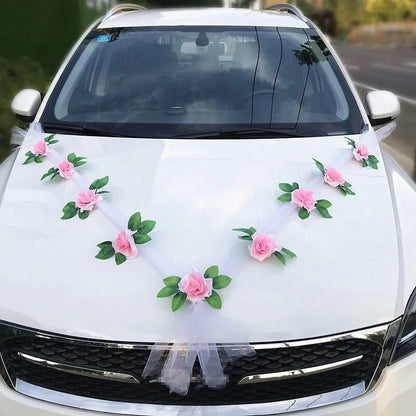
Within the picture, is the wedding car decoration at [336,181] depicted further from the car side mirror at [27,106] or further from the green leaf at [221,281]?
the car side mirror at [27,106]

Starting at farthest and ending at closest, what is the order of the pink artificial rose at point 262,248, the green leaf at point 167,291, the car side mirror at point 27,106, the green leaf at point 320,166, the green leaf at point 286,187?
1. the car side mirror at point 27,106
2. the green leaf at point 320,166
3. the green leaf at point 286,187
4. the pink artificial rose at point 262,248
5. the green leaf at point 167,291

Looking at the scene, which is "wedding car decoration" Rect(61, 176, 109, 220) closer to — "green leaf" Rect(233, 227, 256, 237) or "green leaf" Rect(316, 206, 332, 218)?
"green leaf" Rect(233, 227, 256, 237)

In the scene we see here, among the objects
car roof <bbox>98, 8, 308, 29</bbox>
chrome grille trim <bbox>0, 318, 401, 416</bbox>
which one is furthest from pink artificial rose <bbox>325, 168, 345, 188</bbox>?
car roof <bbox>98, 8, 308, 29</bbox>

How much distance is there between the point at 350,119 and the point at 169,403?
1752 millimetres

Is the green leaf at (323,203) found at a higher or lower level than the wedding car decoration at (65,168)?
higher

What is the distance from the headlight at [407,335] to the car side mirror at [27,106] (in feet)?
7.08

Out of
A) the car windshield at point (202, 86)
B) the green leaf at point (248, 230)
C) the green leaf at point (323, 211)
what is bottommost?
the green leaf at point (323, 211)

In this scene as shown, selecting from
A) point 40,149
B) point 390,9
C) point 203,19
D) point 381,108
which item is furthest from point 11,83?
point 390,9

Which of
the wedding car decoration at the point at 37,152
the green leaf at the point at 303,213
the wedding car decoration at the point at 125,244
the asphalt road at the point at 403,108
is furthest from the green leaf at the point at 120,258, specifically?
the asphalt road at the point at 403,108

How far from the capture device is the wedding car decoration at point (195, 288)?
1852 millimetres

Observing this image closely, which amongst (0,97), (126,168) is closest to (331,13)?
(0,97)

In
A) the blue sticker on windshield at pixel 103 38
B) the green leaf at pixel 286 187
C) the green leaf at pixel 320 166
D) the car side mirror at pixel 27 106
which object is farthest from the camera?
the blue sticker on windshield at pixel 103 38

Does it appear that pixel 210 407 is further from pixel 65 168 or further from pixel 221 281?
pixel 65 168

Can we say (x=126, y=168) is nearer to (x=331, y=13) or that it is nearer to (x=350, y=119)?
(x=350, y=119)
